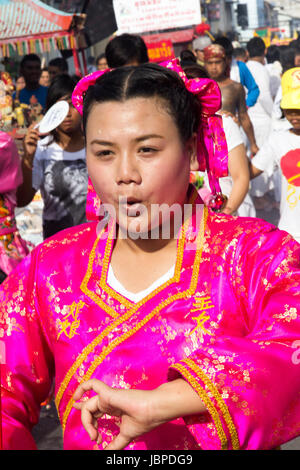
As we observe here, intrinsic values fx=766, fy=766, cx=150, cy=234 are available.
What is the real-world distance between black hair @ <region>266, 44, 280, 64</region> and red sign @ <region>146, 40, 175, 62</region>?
1.37 metres

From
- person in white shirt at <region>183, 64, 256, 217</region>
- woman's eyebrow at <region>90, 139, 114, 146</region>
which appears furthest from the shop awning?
woman's eyebrow at <region>90, 139, 114, 146</region>

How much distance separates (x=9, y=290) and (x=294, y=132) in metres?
3.27

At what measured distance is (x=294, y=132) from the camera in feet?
16.2

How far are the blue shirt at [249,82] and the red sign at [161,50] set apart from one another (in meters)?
2.80

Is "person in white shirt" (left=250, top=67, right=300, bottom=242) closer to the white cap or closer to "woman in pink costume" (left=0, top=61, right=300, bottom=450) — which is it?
the white cap

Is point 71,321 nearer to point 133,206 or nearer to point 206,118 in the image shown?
point 133,206

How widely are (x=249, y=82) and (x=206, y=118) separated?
247 inches

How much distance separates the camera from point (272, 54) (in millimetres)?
10898

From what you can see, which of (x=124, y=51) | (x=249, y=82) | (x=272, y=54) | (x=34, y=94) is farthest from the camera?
(x=272, y=54)

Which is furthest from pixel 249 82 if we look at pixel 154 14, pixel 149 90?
pixel 149 90

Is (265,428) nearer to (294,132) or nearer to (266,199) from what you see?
(294,132)

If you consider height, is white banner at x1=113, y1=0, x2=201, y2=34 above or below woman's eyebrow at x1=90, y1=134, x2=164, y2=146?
below

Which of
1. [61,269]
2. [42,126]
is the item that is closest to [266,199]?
[42,126]

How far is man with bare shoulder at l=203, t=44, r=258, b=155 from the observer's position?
6387 millimetres
